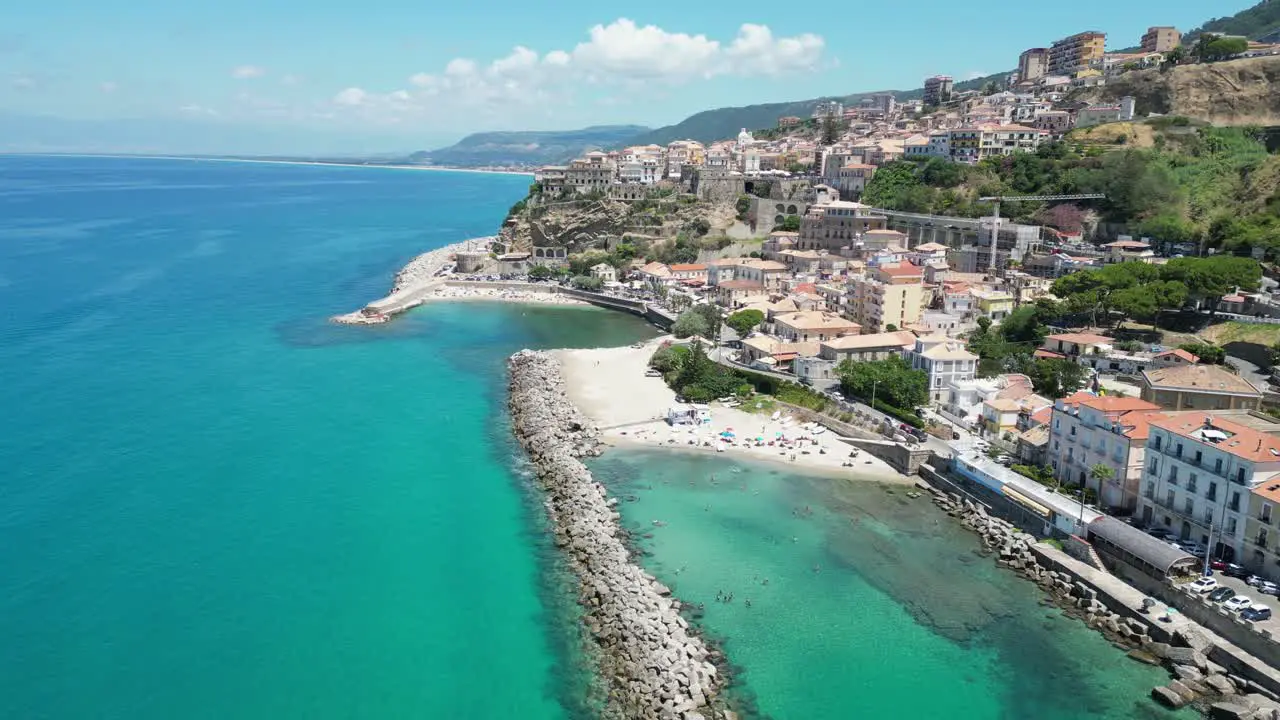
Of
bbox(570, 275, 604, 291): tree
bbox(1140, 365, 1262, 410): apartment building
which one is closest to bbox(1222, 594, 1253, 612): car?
bbox(1140, 365, 1262, 410): apartment building

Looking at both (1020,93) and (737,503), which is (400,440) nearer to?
(737,503)

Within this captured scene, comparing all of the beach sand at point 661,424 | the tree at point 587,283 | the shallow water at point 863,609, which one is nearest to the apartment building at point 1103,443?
the shallow water at point 863,609

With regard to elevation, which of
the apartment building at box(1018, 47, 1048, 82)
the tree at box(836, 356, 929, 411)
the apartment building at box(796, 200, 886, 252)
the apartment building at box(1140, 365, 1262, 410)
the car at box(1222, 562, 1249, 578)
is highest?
the apartment building at box(1018, 47, 1048, 82)

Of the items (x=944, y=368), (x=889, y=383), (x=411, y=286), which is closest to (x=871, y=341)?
(x=944, y=368)

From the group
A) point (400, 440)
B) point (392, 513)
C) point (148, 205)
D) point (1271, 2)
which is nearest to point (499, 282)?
point (400, 440)

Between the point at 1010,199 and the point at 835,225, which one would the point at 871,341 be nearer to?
the point at 835,225

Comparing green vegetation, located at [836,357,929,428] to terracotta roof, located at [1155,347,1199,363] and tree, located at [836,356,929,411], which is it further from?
terracotta roof, located at [1155,347,1199,363]
